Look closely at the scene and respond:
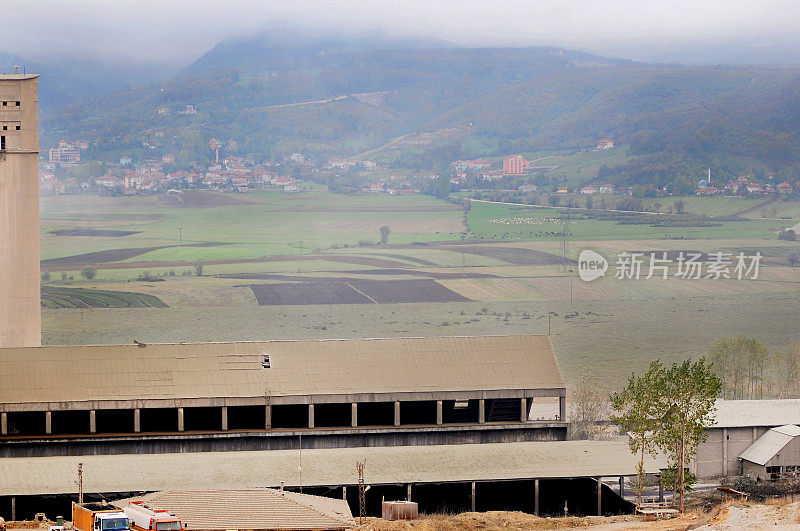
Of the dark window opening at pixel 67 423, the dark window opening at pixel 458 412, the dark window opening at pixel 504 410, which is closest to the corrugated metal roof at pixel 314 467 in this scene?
the dark window opening at pixel 504 410

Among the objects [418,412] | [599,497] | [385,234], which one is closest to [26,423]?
[418,412]

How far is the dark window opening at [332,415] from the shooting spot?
140ft

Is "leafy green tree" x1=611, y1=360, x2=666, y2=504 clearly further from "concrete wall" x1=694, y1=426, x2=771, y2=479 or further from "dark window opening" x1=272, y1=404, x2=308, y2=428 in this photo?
"dark window opening" x1=272, y1=404, x2=308, y2=428

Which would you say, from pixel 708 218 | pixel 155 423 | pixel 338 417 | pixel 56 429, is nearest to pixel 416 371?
pixel 338 417

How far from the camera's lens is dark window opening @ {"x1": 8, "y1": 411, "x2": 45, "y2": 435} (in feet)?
136

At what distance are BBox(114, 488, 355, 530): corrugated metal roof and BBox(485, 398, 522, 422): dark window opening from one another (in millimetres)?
10437

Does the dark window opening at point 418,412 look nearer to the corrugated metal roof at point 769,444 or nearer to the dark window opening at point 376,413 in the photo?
the dark window opening at point 376,413

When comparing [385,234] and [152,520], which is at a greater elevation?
[385,234]

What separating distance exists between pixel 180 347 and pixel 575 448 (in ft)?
48.7

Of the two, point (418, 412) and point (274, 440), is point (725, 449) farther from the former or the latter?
point (274, 440)

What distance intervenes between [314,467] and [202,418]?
646 cm

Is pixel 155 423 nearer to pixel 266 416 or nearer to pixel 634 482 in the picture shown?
pixel 266 416

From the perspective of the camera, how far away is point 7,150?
48750mm

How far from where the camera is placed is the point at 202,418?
42.6 metres
